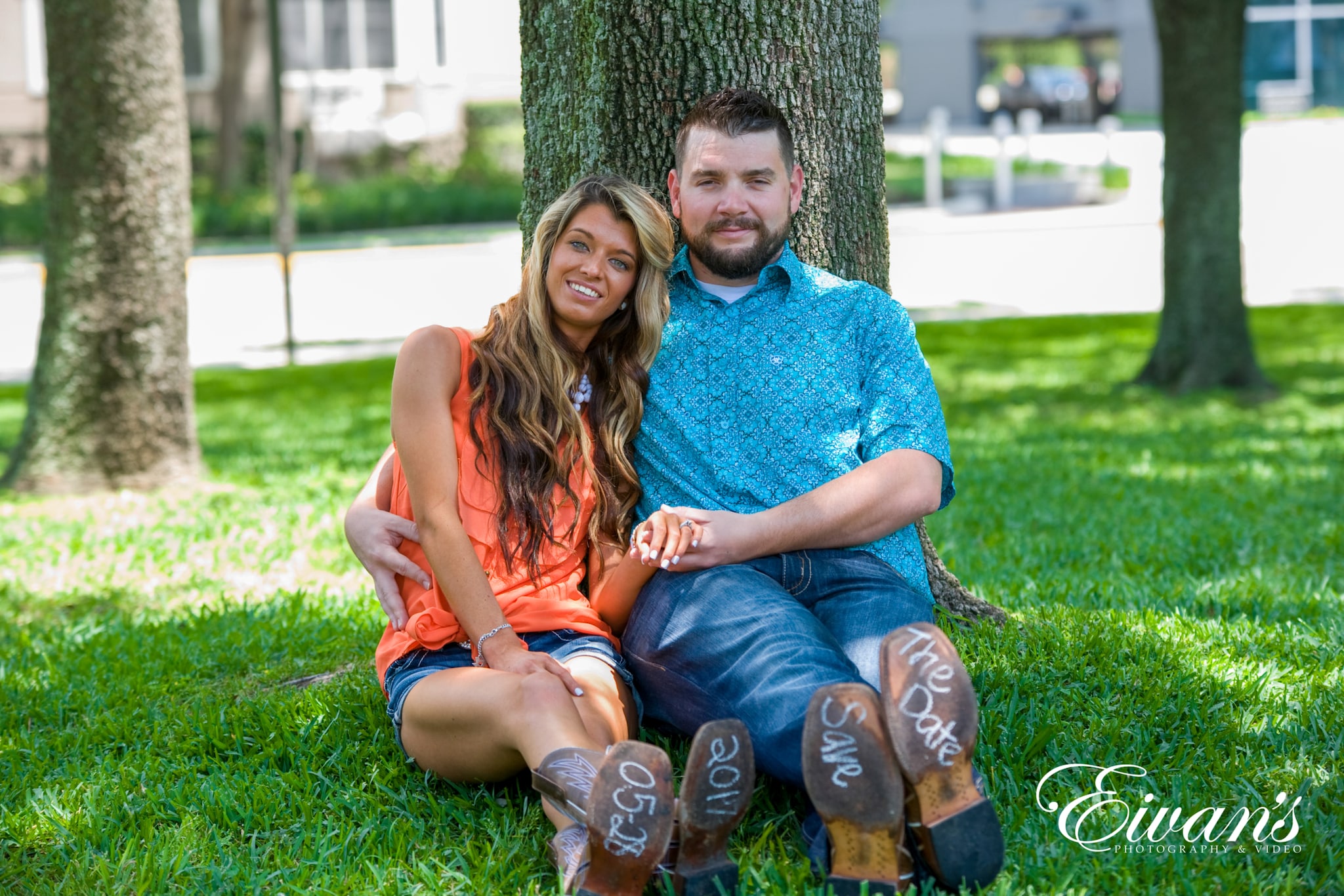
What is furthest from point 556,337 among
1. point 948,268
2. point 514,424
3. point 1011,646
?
point 948,268

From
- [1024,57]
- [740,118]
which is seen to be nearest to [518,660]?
[740,118]

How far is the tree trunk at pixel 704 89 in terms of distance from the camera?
12.5 ft

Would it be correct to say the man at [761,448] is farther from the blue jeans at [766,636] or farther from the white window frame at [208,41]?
the white window frame at [208,41]

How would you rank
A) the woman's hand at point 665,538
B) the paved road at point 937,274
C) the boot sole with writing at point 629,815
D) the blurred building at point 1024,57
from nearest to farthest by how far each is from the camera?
the boot sole with writing at point 629,815, the woman's hand at point 665,538, the paved road at point 937,274, the blurred building at point 1024,57

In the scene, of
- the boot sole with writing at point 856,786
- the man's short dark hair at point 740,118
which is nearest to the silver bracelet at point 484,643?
the boot sole with writing at point 856,786

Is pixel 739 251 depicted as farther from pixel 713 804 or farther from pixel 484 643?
pixel 713 804

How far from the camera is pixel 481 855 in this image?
2.90 metres

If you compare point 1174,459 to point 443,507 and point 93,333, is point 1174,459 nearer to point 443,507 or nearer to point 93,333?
point 443,507

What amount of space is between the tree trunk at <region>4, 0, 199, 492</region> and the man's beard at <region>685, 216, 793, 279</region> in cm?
446

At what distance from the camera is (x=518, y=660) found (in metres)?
3.02

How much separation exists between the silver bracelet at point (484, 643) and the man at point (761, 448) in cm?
35

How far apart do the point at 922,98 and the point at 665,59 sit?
119 ft

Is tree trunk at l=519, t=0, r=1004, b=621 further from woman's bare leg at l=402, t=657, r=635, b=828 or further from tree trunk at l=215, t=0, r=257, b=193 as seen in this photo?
tree trunk at l=215, t=0, r=257, b=193

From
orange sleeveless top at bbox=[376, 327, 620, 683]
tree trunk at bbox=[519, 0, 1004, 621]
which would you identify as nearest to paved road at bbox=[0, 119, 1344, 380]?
tree trunk at bbox=[519, 0, 1004, 621]
